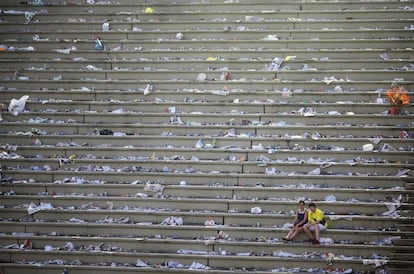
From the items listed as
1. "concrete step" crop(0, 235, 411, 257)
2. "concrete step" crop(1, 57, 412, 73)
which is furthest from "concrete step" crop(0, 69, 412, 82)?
"concrete step" crop(0, 235, 411, 257)

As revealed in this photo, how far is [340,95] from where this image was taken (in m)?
14.9

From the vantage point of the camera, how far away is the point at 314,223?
1306 centimetres

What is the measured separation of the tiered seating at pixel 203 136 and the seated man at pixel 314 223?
160 millimetres

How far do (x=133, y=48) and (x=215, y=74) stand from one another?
2.19 m

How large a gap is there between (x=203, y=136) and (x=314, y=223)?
10.4 feet

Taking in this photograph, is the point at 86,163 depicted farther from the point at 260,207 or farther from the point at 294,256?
the point at 294,256

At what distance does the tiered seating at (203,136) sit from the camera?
13.3 meters

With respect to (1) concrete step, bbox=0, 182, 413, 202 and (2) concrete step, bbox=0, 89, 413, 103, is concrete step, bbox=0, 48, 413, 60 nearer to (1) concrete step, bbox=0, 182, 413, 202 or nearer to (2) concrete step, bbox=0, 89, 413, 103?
(2) concrete step, bbox=0, 89, 413, 103

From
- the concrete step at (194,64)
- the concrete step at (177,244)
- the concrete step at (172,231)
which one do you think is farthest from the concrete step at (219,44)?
the concrete step at (177,244)

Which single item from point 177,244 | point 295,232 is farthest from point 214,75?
point 295,232

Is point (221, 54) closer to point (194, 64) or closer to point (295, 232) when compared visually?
point (194, 64)

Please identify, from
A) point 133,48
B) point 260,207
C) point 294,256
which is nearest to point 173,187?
point 260,207

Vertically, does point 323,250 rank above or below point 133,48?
below

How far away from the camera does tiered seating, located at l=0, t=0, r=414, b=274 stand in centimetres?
1333
